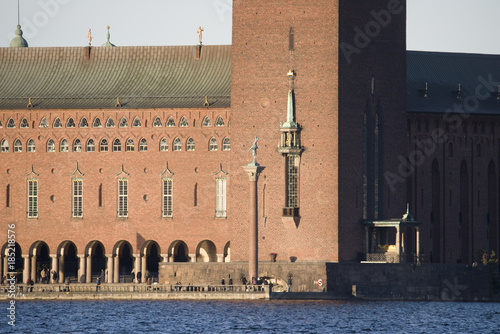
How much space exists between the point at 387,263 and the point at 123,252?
23.4 meters

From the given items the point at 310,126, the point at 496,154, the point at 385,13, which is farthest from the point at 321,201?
the point at 496,154

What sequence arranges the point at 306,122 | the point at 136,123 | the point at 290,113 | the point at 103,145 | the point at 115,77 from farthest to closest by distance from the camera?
the point at 115,77 → the point at 103,145 → the point at 136,123 → the point at 306,122 → the point at 290,113

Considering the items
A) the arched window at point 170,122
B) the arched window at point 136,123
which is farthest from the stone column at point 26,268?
the arched window at point 170,122

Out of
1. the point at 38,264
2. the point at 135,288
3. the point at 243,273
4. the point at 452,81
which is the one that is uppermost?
the point at 452,81

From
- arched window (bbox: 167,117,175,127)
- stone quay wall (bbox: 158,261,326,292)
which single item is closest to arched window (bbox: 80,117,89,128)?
arched window (bbox: 167,117,175,127)

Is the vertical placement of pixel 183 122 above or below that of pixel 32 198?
above

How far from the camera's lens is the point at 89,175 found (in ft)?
401

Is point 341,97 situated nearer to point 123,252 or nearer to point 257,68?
point 257,68

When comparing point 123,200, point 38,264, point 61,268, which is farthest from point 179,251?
point 38,264

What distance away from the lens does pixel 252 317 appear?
317ft

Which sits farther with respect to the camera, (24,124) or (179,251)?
(179,251)

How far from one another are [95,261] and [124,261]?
2.28 meters

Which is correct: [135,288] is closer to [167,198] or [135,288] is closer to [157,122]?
[167,198]

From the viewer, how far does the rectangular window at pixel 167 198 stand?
396 ft
